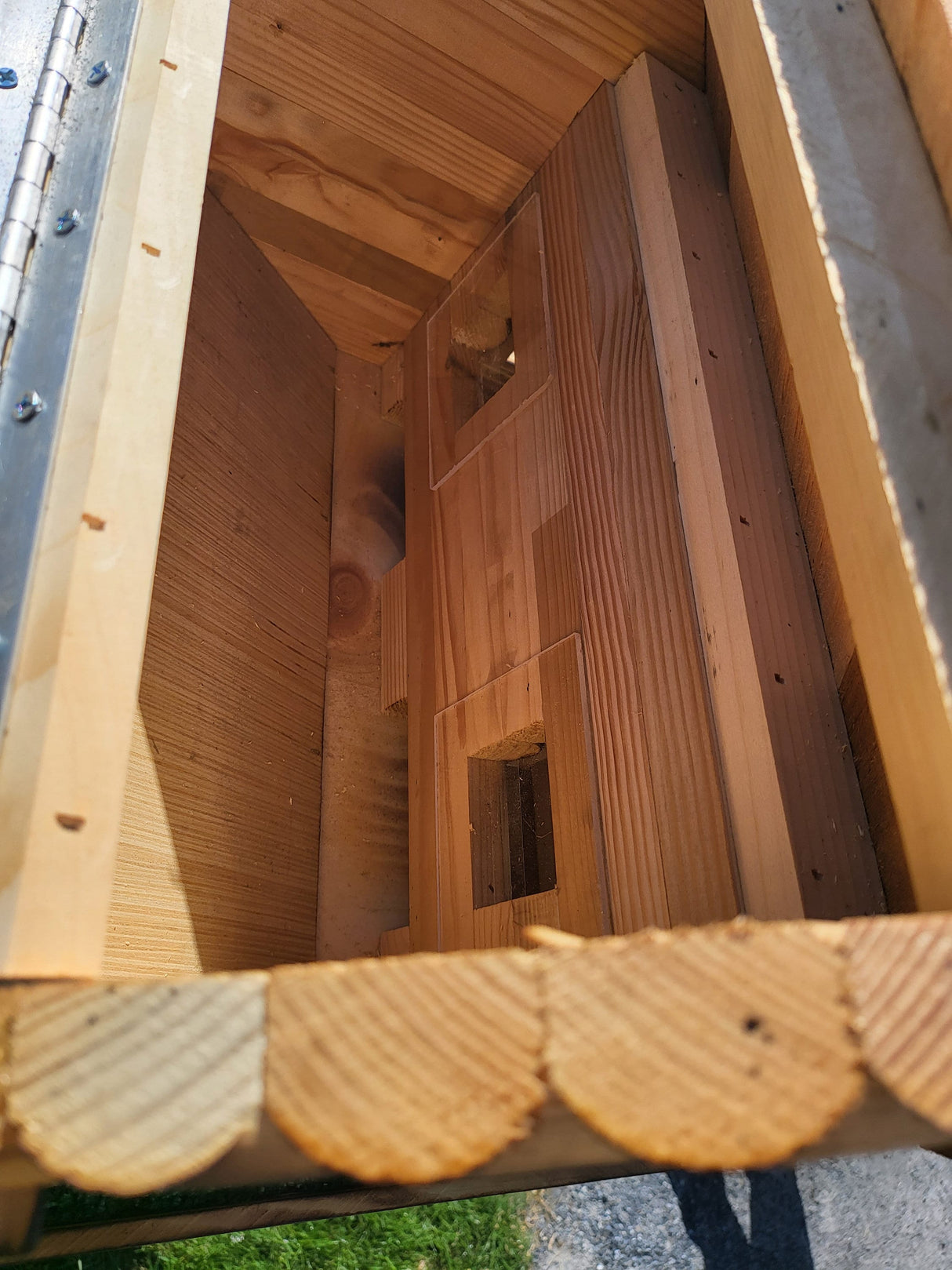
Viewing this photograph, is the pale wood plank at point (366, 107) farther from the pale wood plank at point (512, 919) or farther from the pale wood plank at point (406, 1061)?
the pale wood plank at point (406, 1061)

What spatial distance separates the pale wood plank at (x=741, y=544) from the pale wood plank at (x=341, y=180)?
1.14ft

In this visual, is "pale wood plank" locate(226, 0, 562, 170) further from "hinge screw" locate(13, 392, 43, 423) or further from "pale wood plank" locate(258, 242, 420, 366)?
"hinge screw" locate(13, 392, 43, 423)

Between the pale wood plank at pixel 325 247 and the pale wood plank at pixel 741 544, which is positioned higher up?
the pale wood plank at pixel 325 247

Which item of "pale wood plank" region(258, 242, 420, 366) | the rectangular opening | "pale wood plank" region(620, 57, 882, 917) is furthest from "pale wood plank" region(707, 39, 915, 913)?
"pale wood plank" region(258, 242, 420, 366)

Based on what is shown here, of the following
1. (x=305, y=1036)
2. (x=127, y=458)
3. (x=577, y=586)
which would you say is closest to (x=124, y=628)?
(x=127, y=458)

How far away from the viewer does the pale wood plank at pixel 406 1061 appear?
446 mm

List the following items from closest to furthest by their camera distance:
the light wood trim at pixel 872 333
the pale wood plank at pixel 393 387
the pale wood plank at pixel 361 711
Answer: the light wood trim at pixel 872 333, the pale wood plank at pixel 361 711, the pale wood plank at pixel 393 387

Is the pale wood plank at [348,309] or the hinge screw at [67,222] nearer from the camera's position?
the hinge screw at [67,222]

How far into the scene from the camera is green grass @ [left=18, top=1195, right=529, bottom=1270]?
2.12m

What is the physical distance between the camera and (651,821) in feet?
3.49

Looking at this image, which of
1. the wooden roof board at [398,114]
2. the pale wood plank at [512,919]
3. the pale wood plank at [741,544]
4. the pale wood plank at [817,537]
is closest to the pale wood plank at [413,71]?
the wooden roof board at [398,114]

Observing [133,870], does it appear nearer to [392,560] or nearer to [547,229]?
[392,560]

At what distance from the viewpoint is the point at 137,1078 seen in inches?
18.4

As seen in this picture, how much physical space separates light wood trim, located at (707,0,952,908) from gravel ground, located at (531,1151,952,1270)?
184cm
